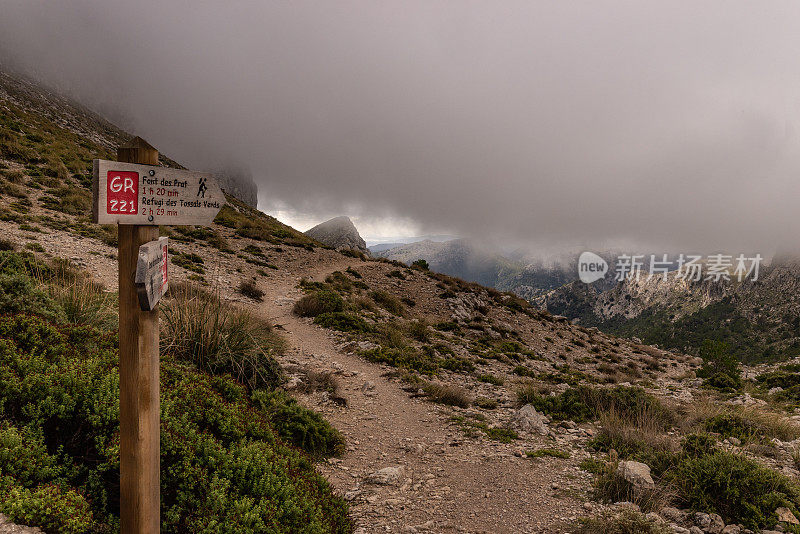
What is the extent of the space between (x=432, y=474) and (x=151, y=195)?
5607 mm

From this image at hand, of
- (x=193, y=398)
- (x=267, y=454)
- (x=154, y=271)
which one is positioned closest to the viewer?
(x=154, y=271)

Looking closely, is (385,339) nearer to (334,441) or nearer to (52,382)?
(334,441)

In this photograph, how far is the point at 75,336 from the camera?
455 cm

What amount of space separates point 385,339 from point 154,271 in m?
11.7

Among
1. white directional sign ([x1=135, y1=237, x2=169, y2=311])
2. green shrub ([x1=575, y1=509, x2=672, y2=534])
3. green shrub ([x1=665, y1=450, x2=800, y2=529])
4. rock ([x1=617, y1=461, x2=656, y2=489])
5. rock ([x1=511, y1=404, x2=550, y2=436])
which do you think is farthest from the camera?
rock ([x1=511, y1=404, x2=550, y2=436])

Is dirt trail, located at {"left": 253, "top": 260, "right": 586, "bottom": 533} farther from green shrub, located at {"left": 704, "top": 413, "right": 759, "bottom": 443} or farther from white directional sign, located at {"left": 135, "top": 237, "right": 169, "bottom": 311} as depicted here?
green shrub, located at {"left": 704, "top": 413, "right": 759, "bottom": 443}

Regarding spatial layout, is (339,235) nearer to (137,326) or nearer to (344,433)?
(344,433)

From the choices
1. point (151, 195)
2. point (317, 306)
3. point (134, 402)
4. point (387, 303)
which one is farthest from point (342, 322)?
point (151, 195)

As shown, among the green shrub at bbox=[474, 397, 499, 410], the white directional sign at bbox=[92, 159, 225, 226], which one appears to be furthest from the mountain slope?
the white directional sign at bbox=[92, 159, 225, 226]

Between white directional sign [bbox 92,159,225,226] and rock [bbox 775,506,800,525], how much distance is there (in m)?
7.50

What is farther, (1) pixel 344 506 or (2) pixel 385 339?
(2) pixel 385 339

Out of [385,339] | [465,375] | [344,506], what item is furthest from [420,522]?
[385,339]

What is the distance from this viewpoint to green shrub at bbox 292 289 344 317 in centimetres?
1534

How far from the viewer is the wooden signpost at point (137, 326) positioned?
2.33 metres
